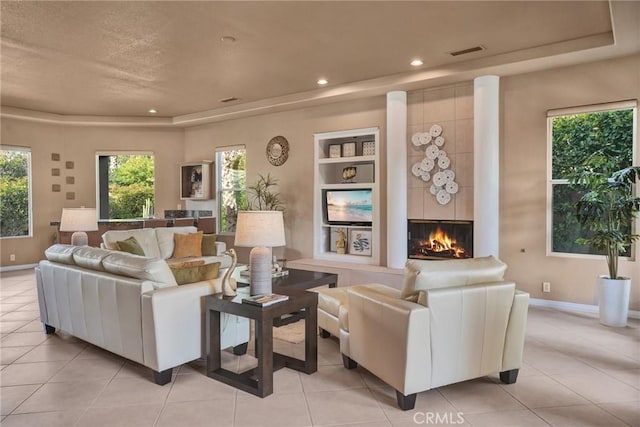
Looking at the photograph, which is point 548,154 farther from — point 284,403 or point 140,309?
point 140,309

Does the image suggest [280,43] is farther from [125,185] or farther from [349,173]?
[125,185]

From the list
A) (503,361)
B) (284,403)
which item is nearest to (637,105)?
(503,361)

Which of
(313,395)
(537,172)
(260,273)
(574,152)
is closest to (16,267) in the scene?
(260,273)

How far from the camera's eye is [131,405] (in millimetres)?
2660

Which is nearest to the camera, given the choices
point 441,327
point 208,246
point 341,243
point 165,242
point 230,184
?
point 441,327

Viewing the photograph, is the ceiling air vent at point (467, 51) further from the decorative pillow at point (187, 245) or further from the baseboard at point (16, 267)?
the baseboard at point (16, 267)

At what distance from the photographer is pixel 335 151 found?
6.81 metres

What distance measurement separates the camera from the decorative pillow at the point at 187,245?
6.12 meters

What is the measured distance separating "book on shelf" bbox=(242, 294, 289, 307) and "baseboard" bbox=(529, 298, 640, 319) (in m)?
3.57

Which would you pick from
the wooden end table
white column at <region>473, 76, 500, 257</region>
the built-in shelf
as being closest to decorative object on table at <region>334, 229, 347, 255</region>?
the built-in shelf

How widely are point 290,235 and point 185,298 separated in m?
4.24

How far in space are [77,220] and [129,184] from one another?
4150 mm

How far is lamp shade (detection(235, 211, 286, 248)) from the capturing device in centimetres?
314

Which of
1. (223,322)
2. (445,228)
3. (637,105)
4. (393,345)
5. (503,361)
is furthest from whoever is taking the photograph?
(445,228)
